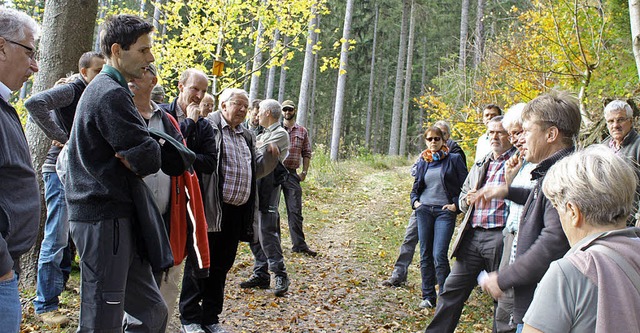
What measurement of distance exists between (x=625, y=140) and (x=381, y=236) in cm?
604

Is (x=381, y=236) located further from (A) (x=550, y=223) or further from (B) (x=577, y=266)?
(B) (x=577, y=266)

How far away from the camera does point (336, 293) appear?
23.6ft

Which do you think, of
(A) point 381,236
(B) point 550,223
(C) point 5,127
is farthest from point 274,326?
(A) point 381,236

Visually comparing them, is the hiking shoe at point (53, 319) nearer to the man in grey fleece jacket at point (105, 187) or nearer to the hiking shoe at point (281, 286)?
the man in grey fleece jacket at point (105, 187)

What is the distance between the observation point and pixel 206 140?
455 cm

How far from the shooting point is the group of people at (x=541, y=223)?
187 centimetres

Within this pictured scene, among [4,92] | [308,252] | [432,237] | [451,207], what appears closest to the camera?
[4,92]

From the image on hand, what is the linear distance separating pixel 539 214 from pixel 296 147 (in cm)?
608

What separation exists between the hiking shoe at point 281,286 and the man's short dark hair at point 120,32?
4.27 meters

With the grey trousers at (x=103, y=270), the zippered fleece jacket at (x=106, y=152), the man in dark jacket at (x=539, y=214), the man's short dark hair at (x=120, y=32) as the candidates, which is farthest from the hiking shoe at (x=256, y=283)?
the man's short dark hair at (x=120, y=32)

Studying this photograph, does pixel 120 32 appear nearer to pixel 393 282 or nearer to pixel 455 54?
pixel 393 282

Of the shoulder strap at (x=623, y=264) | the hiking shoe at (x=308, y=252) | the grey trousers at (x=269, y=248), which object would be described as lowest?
the hiking shoe at (x=308, y=252)

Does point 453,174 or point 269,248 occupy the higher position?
point 453,174

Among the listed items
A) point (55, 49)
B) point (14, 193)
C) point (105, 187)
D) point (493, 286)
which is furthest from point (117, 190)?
point (55, 49)
